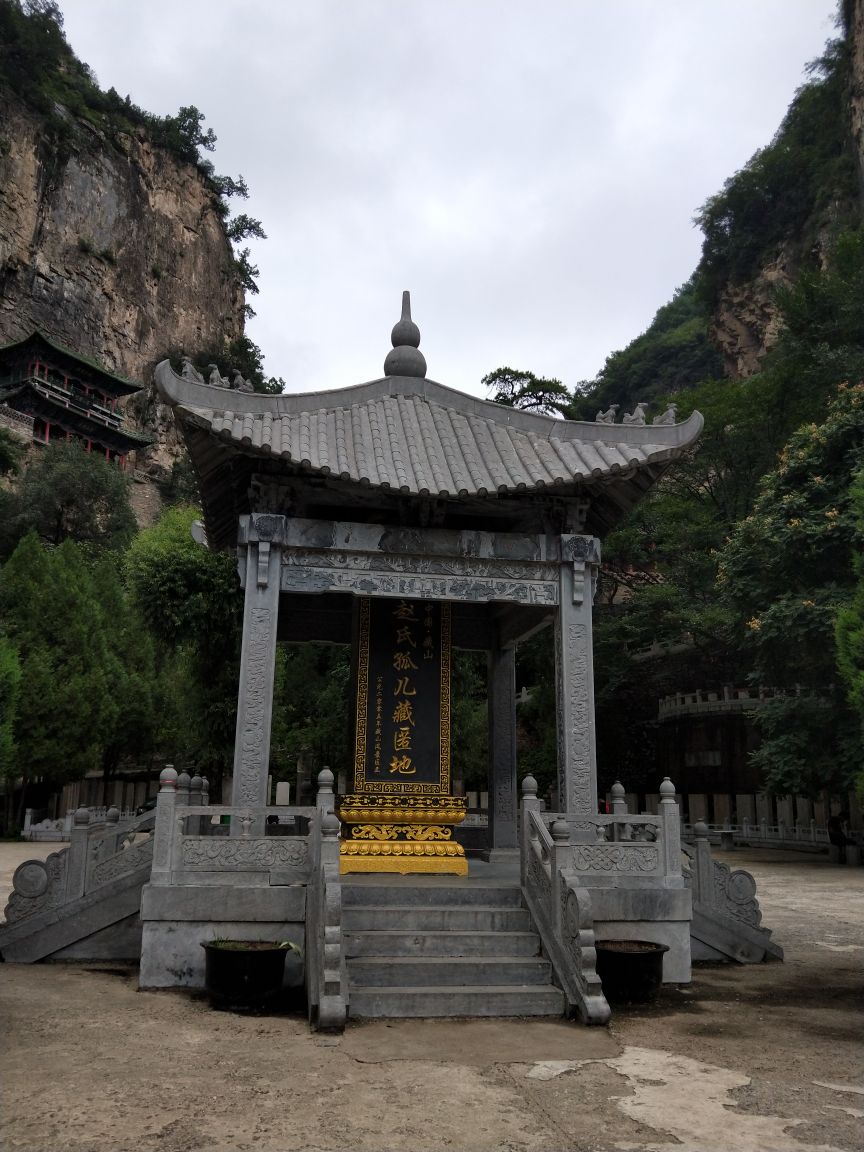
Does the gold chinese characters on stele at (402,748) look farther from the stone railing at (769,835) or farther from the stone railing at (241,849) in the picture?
the stone railing at (769,835)

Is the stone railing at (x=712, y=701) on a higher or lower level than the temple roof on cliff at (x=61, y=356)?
lower

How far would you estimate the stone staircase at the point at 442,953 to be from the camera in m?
6.45

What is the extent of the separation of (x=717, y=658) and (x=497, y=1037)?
1079 inches

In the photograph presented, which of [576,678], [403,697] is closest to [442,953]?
[576,678]

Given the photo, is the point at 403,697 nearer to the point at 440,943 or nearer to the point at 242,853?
the point at 242,853

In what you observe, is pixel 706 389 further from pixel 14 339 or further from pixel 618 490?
pixel 14 339

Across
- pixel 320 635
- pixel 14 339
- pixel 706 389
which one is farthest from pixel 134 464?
pixel 320 635

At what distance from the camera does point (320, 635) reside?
40.1 feet

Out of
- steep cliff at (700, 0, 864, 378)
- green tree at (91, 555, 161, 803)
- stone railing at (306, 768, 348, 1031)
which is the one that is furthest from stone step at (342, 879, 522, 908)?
steep cliff at (700, 0, 864, 378)

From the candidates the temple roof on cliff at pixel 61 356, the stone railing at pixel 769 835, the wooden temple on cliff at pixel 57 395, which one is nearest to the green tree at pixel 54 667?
the stone railing at pixel 769 835

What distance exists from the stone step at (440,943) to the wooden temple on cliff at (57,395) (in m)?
47.5

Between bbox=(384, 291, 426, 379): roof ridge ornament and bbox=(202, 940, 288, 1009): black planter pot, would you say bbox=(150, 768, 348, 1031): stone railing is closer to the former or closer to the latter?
bbox=(202, 940, 288, 1009): black planter pot

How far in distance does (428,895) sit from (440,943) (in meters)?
0.60

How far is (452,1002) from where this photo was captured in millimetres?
6445
